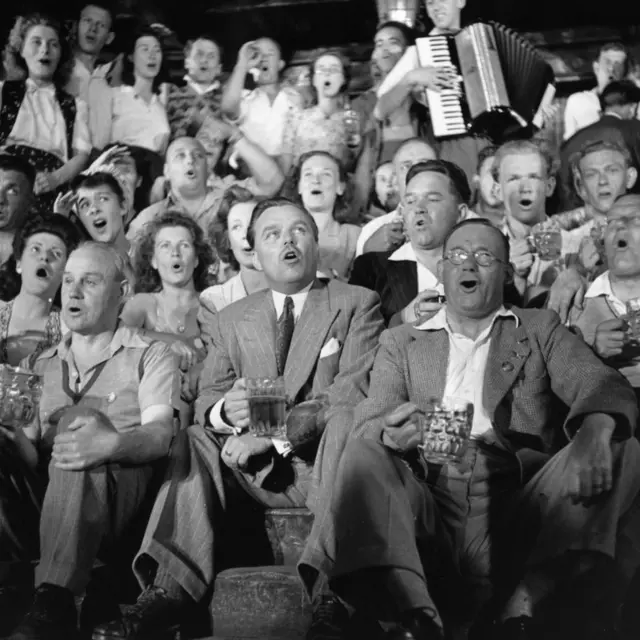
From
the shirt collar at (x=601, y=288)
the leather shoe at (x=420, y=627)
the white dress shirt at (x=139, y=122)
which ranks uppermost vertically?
the white dress shirt at (x=139, y=122)

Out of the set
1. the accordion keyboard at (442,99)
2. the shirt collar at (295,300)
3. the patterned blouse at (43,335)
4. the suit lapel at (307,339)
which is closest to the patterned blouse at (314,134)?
the accordion keyboard at (442,99)

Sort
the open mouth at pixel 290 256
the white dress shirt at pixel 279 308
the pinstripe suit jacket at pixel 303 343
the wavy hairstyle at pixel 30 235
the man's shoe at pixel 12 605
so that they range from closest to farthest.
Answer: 1. the man's shoe at pixel 12 605
2. the white dress shirt at pixel 279 308
3. the pinstripe suit jacket at pixel 303 343
4. the open mouth at pixel 290 256
5. the wavy hairstyle at pixel 30 235

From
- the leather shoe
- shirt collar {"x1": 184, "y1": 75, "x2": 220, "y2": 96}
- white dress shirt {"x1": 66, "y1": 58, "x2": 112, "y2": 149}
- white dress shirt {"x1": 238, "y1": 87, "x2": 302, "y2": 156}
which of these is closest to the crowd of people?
the leather shoe

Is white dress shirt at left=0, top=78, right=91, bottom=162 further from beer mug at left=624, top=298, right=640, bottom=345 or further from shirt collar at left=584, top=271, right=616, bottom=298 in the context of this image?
beer mug at left=624, top=298, right=640, bottom=345

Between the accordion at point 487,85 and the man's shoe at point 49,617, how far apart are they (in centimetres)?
340

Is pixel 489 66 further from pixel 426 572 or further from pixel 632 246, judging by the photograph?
pixel 426 572

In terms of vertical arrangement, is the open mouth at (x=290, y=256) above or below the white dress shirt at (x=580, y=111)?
below

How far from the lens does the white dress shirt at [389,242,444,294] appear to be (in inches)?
175

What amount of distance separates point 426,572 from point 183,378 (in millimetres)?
1421

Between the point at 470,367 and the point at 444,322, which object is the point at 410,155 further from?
the point at 470,367

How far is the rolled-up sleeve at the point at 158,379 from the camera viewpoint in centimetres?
358

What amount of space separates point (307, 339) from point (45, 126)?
3.19 meters

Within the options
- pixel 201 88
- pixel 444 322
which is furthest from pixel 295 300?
pixel 201 88

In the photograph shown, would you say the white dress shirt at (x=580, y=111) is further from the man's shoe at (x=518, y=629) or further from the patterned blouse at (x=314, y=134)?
the man's shoe at (x=518, y=629)
